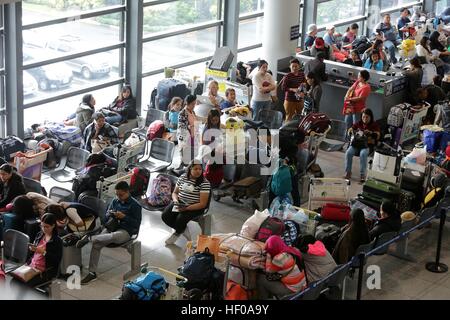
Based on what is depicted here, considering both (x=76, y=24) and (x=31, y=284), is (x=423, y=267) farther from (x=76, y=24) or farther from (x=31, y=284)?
(x=76, y=24)

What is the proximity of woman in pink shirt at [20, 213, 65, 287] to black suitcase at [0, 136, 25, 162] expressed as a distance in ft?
14.8

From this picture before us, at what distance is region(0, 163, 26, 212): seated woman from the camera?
37.2ft

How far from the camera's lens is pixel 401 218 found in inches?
450

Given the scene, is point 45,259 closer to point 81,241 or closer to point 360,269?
point 81,241

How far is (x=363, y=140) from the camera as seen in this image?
14.6m

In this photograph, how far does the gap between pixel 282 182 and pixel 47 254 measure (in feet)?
12.4

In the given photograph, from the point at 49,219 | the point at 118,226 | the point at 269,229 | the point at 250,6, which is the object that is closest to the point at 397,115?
the point at 250,6

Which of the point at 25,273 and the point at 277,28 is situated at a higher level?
the point at 277,28

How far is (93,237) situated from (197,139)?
3.93 meters

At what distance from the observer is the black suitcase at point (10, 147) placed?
14164 millimetres

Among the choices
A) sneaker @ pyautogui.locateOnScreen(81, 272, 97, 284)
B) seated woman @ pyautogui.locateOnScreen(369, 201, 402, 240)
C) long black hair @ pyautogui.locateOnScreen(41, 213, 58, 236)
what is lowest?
sneaker @ pyautogui.locateOnScreen(81, 272, 97, 284)

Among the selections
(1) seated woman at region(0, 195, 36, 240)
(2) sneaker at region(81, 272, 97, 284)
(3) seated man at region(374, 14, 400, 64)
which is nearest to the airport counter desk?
(3) seated man at region(374, 14, 400, 64)

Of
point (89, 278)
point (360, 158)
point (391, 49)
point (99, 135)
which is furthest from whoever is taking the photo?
point (391, 49)

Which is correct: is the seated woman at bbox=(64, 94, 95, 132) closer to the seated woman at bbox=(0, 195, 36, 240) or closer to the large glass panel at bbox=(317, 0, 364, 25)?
the seated woman at bbox=(0, 195, 36, 240)
